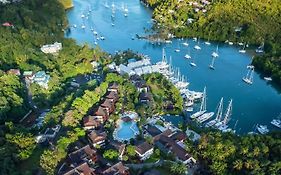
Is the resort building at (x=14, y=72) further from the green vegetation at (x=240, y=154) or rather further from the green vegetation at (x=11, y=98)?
the green vegetation at (x=240, y=154)

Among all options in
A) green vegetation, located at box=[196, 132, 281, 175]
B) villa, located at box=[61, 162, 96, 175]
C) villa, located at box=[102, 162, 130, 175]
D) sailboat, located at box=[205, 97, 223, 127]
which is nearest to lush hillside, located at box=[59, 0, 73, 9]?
sailboat, located at box=[205, 97, 223, 127]

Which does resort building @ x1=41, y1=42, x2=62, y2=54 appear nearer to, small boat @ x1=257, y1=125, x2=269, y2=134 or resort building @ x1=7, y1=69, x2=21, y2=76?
resort building @ x1=7, y1=69, x2=21, y2=76

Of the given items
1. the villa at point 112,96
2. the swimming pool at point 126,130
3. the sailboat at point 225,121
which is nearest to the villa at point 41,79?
the villa at point 112,96

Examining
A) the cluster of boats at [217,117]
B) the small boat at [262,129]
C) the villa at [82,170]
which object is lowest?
the small boat at [262,129]

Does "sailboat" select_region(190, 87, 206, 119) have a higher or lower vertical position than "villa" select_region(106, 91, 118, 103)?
lower

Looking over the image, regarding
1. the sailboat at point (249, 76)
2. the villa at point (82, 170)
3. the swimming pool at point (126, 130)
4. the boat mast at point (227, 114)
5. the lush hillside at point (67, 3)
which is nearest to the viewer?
the villa at point (82, 170)

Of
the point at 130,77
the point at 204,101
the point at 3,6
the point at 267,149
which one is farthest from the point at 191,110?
the point at 3,6
